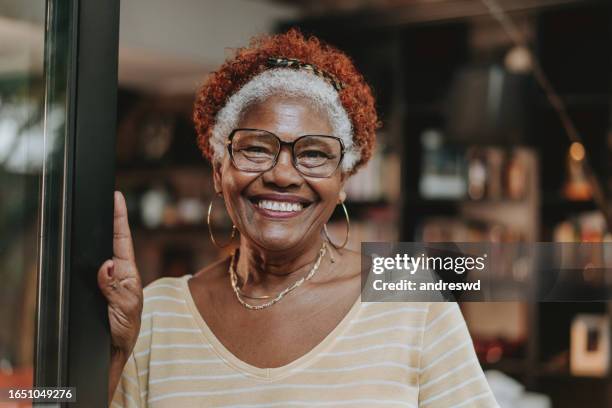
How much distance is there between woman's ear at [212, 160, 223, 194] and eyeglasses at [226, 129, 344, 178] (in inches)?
1.6

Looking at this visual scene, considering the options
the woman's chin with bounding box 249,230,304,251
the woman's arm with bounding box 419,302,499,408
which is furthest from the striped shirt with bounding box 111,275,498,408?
the woman's chin with bounding box 249,230,304,251

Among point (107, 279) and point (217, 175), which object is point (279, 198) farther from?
point (107, 279)

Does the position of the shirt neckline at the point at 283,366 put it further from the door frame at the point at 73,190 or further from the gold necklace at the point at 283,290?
the door frame at the point at 73,190

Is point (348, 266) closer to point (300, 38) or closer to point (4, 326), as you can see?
point (300, 38)

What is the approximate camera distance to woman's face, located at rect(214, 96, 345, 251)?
3.34 feet

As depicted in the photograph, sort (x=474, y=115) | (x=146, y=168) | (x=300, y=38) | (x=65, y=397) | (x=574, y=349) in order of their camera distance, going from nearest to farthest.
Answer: (x=65, y=397)
(x=300, y=38)
(x=474, y=115)
(x=574, y=349)
(x=146, y=168)

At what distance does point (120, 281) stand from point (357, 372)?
0.33m

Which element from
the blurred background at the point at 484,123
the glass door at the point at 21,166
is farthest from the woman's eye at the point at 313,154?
the blurred background at the point at 484,123

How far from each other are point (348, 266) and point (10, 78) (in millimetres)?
504

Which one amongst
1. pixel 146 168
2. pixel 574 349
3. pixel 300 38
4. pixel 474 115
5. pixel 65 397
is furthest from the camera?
pixel 146 168

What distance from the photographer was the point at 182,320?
112 centimetres

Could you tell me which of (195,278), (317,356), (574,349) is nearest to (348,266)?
(317,356)

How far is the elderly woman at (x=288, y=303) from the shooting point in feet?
3.36

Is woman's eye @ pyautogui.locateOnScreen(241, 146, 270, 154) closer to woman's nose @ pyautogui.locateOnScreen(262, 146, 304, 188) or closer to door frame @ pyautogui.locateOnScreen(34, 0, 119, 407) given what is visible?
woman's nose @ pyautogui.locateOnScreen(262, 146, 304, 188)
